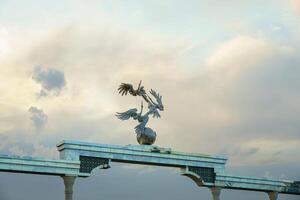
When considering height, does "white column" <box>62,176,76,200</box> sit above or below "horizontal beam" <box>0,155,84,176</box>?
below

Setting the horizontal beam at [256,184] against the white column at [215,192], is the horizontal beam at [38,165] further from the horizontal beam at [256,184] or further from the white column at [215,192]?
the horizontal beam at [256,184]

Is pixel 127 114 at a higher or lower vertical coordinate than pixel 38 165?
higher

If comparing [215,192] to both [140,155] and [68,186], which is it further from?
[68,186]

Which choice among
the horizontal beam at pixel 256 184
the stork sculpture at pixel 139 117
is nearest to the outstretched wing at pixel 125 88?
the stork sculpture at pixel 139 117

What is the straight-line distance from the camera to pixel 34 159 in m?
34.8

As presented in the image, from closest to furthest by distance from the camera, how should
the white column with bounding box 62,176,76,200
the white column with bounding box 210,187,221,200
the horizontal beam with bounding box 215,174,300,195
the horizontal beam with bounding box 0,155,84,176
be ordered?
the horizontal beam with bounding box 0,155,84,176 < the white column with bounding box 62,176,76,200 < the white column with bounding box 210,187,221,200 < the horizontal beam with bounding box 215,174,300,195

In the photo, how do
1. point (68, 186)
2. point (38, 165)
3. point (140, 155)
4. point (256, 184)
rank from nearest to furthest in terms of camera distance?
point (38, 165) < point (68, 186) < point (140, 155) < point (256, 184)

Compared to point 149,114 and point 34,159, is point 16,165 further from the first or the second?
point 149,114

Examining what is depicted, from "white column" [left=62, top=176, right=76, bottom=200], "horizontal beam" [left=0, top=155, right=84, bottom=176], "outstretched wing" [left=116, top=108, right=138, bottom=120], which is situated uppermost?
"outstretched wing" [left=116, top=108, right=138, bottom=120]

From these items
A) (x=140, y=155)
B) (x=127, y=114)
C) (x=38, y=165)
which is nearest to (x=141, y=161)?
(x=140, y=155)

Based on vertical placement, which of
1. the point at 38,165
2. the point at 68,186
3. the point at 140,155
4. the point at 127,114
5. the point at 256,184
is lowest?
the point at 68,186

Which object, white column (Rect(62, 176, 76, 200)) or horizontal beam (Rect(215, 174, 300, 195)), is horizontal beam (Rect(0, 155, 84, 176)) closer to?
white column (Rect(62, 176, 76, 200))

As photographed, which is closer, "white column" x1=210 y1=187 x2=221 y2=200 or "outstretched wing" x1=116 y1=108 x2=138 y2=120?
"outstretched wing" x1=116 y1=108 x2=138 y2=120

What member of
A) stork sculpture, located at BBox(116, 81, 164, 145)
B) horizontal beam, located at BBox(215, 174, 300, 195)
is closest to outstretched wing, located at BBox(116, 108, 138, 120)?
stork sculpture, located at BBox(116, 81, 164, 145)
